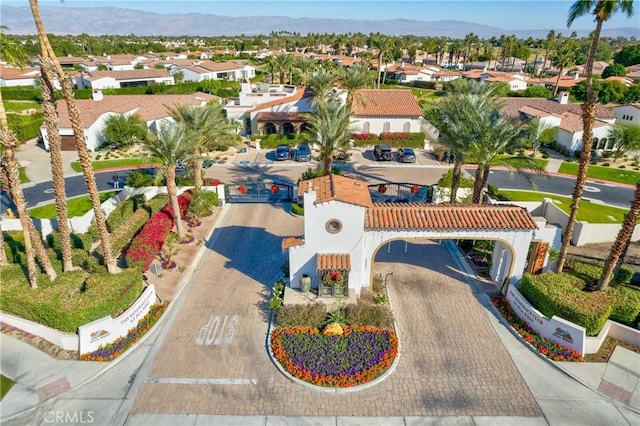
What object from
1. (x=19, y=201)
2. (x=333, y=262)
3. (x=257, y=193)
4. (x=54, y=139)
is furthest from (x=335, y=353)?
(x=257, y=193)

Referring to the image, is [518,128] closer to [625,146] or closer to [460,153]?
[460,153]

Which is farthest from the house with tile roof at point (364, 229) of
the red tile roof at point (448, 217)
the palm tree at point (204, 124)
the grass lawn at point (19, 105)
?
the grass lawn at point (19, 105)

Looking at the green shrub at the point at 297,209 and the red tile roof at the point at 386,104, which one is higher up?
the red tile roof at the point at 386,104

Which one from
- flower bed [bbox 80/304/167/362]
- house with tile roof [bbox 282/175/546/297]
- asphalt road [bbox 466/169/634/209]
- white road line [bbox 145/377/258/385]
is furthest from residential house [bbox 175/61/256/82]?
white road line [bbox 145/377/258/385]

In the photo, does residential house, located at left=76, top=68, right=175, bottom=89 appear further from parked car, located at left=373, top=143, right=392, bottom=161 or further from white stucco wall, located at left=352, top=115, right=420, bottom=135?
parked car, located at left=373, top=143, right=392, bottom=161

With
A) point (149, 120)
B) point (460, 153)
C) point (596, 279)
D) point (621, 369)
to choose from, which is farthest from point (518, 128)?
point (149, 120)

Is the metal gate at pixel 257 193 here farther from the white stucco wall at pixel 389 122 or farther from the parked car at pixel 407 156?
the white stucco wall at pixel 389 122

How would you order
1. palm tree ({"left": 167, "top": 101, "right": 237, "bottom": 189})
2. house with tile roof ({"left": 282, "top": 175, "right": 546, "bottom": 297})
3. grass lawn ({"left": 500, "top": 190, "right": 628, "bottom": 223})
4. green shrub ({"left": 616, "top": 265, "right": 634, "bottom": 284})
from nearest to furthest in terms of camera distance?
house with tile roof ({"left": 282, "top": 175, "right": 546, "bottom": 297}) → green shrub ({"left": 616, "top": 265, "right": 634, "bottom": 284}) → palm tree ({"left": 167, "top": 101, "right": 237, "bottom": 189}) → grass lawn ({"left": 500, "top": 190, "right": 628, "bottom": 223})
